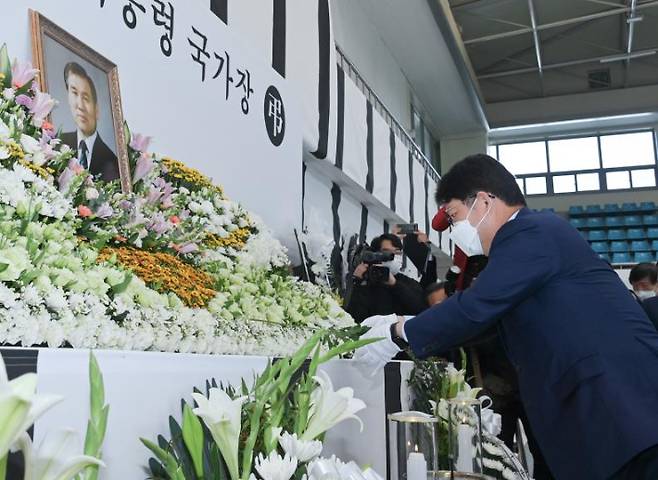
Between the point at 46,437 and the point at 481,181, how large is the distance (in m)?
1.38

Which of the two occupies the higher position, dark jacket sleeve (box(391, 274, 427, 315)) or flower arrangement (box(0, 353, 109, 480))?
dark jacket sleeve (box(391, 274, 427, 315))

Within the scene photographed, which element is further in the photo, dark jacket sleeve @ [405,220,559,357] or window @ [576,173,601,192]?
window @ [576,173,601,192]

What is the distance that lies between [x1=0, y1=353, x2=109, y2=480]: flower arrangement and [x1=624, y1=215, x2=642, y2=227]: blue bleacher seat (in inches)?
459

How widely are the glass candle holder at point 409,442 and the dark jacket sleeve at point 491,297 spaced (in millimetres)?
397

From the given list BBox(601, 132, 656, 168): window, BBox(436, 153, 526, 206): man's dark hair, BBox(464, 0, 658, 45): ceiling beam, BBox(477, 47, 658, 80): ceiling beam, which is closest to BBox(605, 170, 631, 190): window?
BBox(601, 132, 656, 168): window

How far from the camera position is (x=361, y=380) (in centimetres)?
123

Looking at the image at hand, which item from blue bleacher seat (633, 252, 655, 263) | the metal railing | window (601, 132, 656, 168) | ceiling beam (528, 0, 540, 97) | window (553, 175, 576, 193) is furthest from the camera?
window (553, 175, 576, 193)

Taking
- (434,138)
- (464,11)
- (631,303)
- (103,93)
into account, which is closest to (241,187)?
(103,93)

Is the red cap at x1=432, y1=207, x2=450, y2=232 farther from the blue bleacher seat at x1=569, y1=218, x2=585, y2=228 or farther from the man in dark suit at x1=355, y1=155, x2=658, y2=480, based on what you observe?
the blue bleacher seat at x1=569, y1=218, x2=585, y2=228

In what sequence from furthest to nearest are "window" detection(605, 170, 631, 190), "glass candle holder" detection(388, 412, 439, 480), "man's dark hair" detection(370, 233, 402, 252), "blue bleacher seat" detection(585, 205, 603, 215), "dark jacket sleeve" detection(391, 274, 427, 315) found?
"window" detection(605, 170, 631, 190) < "blue bleacher seat" detection(585, 205, 603, 215) < "man's dark hair" detection(370, 233, 402, 252) < "dark jacket sleeve" detection(391, 274, 427, 315) < "glass candle holder" detection(388, 412, 439, 480)

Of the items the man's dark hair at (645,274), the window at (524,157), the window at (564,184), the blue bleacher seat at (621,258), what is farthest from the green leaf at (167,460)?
the window at (564,184)

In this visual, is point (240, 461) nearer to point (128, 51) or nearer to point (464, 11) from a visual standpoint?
point (128, 51)

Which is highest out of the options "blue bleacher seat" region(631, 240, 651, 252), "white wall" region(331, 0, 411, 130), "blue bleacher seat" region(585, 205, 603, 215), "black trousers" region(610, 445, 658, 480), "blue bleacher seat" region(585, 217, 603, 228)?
"white wall" region(331, 0, 411, 130)

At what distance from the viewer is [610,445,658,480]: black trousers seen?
1221 millimetres
